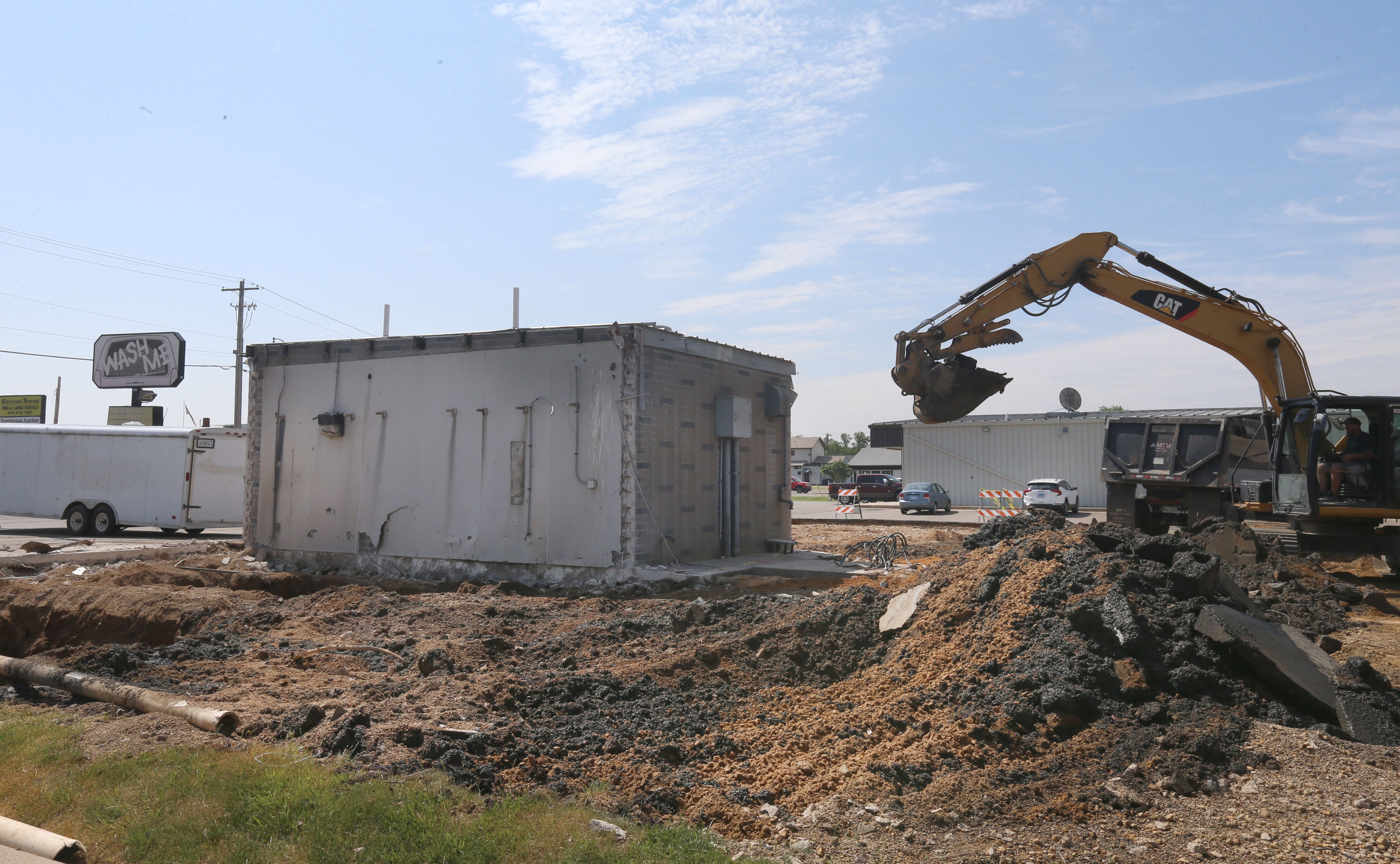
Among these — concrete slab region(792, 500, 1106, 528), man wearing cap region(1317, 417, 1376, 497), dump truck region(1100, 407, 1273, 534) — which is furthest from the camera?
concrete slab region(792, 500, 1106, 528)

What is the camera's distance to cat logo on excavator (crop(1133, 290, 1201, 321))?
1344 centimetres

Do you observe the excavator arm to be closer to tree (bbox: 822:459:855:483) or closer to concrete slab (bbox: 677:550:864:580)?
concrete slab (bbox: 677:550:864:580)

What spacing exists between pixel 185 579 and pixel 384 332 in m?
9.04

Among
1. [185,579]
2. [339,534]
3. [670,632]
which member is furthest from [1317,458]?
[185,579]

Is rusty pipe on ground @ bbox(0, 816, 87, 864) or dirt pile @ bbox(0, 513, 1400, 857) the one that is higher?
dirt pile @ bbox(0, 513, 1400, 857)

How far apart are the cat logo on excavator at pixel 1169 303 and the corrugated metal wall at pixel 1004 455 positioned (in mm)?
22132

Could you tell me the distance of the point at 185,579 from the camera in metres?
13.4

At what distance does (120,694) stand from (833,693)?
5599 millimetres

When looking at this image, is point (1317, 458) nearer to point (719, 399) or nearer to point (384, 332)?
point (719, 399)

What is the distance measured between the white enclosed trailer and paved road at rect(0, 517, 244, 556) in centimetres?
43

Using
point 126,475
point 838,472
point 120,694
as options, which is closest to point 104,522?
point 126,475

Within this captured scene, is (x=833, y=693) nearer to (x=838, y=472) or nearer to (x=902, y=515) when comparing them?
(x=902, y=515)

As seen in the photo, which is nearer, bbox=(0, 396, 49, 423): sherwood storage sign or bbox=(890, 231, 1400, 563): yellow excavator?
bbox=(890, 231, 1400, 563): yellow excavator

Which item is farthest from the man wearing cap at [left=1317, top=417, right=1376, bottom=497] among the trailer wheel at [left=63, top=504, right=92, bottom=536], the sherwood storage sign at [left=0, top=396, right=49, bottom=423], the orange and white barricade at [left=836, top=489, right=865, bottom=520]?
the sherwood storage sign at [left=0, top=396, right=49, bottom=423]
